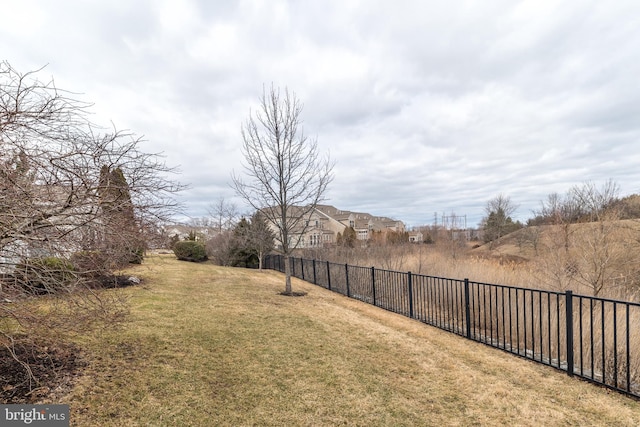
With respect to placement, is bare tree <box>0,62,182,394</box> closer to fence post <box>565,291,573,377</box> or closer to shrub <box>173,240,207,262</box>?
fence post <box>565,291,573,377</box>

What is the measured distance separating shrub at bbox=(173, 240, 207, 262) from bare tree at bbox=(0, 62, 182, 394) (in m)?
17.7

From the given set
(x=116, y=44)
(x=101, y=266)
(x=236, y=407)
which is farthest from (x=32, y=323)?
(x=116, y=44)

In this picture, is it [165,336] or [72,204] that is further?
[165,336]

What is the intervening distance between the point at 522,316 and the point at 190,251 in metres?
18.7

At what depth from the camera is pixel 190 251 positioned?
20281mm

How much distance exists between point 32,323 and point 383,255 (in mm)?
14817

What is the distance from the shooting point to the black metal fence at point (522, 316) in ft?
13.1

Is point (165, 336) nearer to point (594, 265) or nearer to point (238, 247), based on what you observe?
point (594, 265)

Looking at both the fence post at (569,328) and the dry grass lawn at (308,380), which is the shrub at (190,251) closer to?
the dry grass lawn at (308,380)

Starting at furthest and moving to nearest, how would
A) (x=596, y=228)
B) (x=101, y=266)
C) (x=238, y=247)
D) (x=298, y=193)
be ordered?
(x=238, y=247)
(x=298, y=193)
(x=596, y=228)
(x=101, y=266)

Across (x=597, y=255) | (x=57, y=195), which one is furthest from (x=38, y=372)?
(x=597, y=255)

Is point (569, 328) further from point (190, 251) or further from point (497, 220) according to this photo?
point (497, 220)

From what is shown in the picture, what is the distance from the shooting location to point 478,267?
10008 millimetres

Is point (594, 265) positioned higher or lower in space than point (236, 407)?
higher
